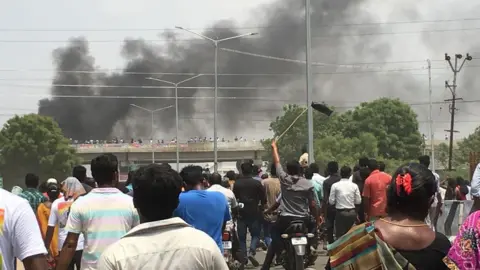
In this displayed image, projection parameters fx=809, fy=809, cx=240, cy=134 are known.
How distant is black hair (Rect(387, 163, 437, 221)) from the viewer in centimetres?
364

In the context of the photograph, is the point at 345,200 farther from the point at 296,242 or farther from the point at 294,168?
the point at 296,242

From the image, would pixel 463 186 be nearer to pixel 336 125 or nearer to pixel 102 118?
pixel 336 125

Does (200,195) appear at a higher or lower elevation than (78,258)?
higher

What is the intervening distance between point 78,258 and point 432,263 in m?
4.56

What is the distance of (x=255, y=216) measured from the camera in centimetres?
1339

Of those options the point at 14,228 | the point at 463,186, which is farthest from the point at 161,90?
the point at 14,228

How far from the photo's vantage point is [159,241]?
3.40 meters

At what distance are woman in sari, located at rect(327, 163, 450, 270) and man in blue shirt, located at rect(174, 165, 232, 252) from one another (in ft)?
12.2

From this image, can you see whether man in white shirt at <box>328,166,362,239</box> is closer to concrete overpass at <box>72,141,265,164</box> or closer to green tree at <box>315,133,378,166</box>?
green tree at <box>315,133,378,166</box>

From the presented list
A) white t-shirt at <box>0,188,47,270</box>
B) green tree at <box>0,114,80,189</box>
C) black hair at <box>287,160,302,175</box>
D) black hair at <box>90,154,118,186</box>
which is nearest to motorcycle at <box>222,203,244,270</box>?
black hair at <box>287,160,302,175</box>

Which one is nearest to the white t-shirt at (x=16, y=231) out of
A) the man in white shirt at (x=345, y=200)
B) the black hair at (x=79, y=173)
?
the black hair at (x=79, y=173)

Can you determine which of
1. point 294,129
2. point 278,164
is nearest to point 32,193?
point 278,164

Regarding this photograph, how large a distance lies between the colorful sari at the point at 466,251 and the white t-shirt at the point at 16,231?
1.97 m

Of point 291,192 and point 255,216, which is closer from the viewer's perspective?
point 291,192
